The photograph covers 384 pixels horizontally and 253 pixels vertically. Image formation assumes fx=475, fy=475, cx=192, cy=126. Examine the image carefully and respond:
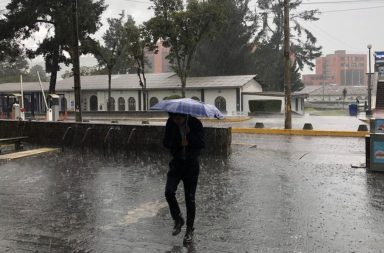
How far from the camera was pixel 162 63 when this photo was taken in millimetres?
142625

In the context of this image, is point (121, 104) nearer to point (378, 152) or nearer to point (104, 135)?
point (104, 135)

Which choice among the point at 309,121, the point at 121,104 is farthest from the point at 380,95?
the point at 121,104

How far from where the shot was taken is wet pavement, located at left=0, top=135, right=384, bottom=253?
603 cm

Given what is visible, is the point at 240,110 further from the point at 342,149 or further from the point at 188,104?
the point at 188,104

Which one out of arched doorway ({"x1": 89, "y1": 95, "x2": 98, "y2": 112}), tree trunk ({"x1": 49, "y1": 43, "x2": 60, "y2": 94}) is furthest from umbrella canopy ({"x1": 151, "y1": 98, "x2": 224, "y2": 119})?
arched doorway ({"x1": 89, "y1": 95, "x2": 98, "y2": 112})

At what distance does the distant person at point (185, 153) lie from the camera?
239 inches

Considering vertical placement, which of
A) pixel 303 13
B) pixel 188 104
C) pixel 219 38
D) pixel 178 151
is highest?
pixel 303 13

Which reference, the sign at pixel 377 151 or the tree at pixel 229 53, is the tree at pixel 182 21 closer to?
→ the tree at pixel 229 53

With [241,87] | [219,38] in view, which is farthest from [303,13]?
[241,87]

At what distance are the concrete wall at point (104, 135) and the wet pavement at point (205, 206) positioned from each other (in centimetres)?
118

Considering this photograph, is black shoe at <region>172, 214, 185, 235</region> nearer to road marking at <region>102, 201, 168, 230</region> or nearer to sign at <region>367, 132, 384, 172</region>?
road marking at <region>102, 201, 168, 230</region>

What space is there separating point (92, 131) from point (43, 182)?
20.0 ft

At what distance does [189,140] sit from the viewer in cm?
607

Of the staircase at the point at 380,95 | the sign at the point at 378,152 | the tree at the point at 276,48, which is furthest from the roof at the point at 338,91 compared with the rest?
the sign at the point at 378,152
